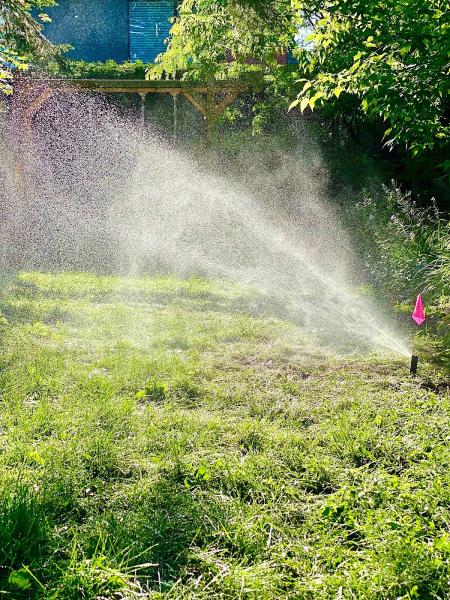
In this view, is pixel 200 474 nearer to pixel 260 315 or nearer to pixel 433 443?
pixel 433 443

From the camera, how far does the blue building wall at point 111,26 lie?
52.7ft

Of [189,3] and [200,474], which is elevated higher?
[189,3]

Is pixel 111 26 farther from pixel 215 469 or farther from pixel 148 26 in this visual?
pixel 215 469

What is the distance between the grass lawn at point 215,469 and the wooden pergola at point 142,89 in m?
7.08

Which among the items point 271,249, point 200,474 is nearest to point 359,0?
point 200,474

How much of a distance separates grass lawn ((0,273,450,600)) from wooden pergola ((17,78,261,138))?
23.2ft

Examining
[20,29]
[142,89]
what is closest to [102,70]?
[142,89]

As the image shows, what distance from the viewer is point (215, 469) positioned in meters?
2.89

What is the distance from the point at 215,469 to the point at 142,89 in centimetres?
966

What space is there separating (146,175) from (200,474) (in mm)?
→ 9117

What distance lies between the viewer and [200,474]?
2.83 metres

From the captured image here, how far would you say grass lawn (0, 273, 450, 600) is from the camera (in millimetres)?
2133

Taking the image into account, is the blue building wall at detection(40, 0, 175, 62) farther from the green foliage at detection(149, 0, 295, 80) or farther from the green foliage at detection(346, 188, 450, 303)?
the green foliage at detection(346, 188, 450, 303)

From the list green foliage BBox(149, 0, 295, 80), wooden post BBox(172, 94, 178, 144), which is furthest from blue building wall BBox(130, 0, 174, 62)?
green foliage BBox(149, 0, 295, 80)
